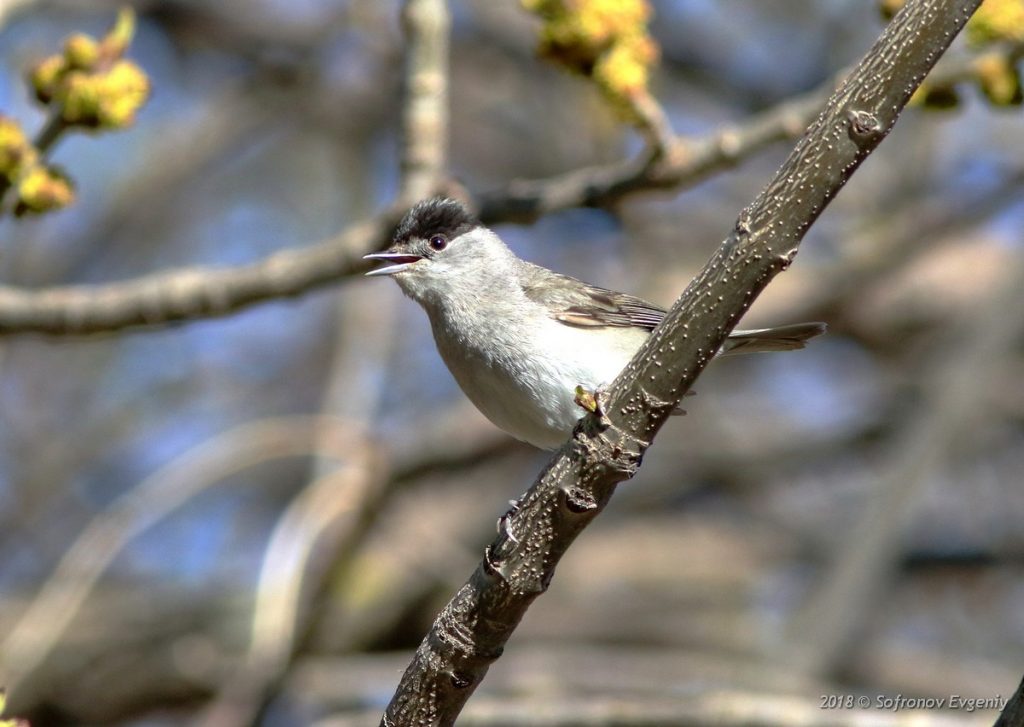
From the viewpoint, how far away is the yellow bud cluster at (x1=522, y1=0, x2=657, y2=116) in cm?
356

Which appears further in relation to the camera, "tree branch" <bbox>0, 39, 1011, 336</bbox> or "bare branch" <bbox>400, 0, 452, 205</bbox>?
"bare branch" <bbox>400, 0, 452, 205</bbox>

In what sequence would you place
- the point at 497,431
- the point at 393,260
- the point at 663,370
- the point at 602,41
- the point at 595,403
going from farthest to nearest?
1. the point at 497,431
2. the point at 393,260
3. the point at 602,41
4. the point at 595,403
5. the point at 663,370

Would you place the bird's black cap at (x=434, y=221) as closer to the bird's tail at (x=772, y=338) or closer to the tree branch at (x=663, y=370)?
the bird's tail at (x=772, y=338)

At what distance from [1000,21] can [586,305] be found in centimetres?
161

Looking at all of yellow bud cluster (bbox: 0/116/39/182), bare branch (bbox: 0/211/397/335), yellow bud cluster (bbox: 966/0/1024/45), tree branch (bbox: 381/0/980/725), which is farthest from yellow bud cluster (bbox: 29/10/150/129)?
yellow bud cluster (bbox: 966/0/1024/45)

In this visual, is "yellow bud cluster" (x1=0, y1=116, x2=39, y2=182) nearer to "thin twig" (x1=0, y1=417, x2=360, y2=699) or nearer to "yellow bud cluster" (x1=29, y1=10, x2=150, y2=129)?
"yellow bud cluster" (x1=29, y1=10, x2=150, y2=129)

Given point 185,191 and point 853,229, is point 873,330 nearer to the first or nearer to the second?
point 853,229

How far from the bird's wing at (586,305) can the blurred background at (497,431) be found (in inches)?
62.4

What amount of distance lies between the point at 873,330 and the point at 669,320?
6105 millimetres

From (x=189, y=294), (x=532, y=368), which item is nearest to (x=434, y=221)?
(x=532, y=368)

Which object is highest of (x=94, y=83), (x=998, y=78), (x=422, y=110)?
(x=422, y=110)

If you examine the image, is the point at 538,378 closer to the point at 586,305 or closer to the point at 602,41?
the point at 586,305

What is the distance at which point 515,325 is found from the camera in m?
4.11

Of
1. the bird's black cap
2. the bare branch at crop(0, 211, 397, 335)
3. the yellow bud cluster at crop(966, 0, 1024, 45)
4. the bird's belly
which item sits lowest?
the bird's belly
